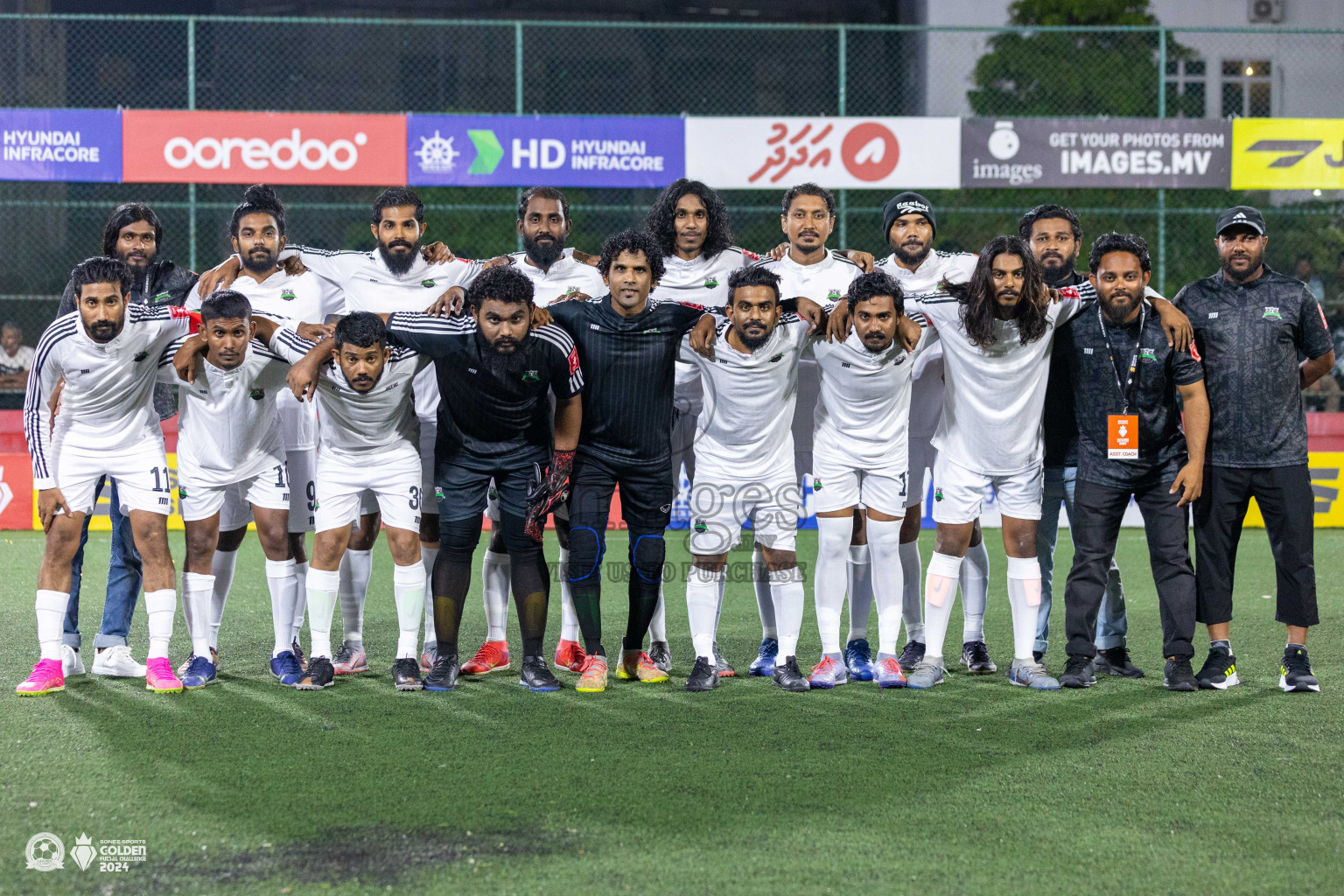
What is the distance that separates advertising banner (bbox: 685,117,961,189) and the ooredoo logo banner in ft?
10.8

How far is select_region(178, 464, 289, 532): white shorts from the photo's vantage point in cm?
574

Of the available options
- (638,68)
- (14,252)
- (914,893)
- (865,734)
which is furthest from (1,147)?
(914,893)

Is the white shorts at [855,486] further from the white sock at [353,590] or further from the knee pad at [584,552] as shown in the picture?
the white sock at [353,590]

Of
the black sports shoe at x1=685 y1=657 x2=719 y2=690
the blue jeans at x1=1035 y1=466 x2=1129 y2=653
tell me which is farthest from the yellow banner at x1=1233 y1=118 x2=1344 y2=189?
the black sports shoe at x1=685 y1=657 x2=719 y2=690

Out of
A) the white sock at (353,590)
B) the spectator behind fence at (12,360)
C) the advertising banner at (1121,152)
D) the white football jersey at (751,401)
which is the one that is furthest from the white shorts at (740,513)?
the spectator behind fence at (12,360)

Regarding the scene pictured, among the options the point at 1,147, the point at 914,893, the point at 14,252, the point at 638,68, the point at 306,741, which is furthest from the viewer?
the point at 638,68

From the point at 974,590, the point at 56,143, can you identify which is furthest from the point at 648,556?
the point at 56,143

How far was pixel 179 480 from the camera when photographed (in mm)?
5766

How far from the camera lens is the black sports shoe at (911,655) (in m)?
6.07

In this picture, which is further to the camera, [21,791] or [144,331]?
[144,331]

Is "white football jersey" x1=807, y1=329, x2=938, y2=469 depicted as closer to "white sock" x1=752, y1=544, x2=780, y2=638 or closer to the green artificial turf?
"white sock" x1=752, y1=544, x2=780, y2=638

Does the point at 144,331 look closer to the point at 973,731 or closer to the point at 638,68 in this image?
the point at 973,731

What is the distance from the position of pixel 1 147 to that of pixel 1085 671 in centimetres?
1275

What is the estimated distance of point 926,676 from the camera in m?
5.64
